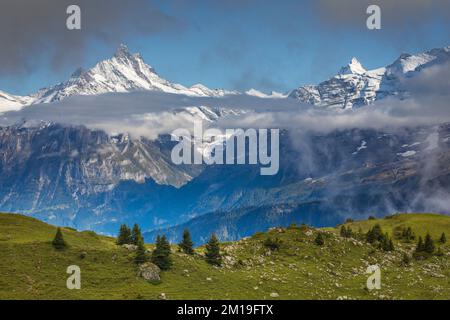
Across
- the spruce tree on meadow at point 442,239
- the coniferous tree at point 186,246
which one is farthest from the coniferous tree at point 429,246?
the coniferous tree at point 186,246

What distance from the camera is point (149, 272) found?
98.8m

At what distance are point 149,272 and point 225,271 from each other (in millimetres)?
15720

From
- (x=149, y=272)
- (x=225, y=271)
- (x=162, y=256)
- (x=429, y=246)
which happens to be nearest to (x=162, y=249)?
(x=162, y=256)

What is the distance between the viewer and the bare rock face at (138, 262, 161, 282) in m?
98.1

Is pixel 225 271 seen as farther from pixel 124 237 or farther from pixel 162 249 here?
pixel 124 237

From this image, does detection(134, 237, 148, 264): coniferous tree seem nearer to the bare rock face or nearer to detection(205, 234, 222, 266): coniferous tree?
the bare rock face

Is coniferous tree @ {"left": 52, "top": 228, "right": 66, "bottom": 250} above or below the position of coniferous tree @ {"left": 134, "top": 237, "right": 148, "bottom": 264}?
above

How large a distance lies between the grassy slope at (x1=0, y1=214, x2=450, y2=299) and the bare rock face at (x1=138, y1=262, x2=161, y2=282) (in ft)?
4.16

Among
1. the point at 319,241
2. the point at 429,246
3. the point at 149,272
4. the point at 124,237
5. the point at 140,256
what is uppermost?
the point at 319,241

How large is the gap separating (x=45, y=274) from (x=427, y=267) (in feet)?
249

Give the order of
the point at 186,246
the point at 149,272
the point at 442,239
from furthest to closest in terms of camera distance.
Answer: the point at 442,239
the point at 186,246
the point at 149,272

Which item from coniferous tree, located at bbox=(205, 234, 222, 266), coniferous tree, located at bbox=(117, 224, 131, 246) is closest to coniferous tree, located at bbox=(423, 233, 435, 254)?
coniferous tree, located at bbox=(205, 234, 222, 266)
